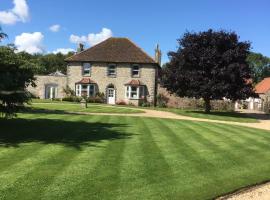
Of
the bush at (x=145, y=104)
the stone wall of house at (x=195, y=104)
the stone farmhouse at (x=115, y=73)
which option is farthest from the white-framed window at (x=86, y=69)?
the stone wall of house at (x=195, y=104)

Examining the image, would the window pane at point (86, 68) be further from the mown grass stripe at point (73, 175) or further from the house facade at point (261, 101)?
the mown grass stripe at point (73, 175)

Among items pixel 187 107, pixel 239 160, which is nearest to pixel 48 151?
pixel 239 160

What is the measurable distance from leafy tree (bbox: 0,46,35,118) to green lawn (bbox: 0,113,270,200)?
1.02 m

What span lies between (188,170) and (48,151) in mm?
3986

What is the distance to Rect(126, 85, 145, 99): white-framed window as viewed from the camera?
48.1 meters

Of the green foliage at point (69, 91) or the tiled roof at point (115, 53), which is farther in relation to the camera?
the green foliage at point (69, 91)

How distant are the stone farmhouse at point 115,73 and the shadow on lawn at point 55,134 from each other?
29565 mm

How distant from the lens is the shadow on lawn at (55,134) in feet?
44.5

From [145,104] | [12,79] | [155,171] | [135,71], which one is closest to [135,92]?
[145,104]

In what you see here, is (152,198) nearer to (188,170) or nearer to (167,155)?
(188,170)

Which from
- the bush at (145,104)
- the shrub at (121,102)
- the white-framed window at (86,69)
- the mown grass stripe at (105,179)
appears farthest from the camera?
the white-framed window at (86,69)

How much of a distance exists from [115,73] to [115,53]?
2370 millimetres

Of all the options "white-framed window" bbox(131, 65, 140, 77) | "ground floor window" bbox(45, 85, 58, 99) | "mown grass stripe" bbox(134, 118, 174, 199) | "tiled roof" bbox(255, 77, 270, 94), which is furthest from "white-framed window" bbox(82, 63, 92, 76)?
"mown grass stripe" bbox(134, 118, 174, 199)

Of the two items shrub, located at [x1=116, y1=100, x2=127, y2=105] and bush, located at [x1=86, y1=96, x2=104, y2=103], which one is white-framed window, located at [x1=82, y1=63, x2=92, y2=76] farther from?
shrub, located at [x1=116, y1=100, x2=127, y2=105]
